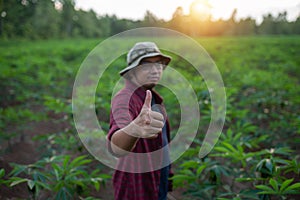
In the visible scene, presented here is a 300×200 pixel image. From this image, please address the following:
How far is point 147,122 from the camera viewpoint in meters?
0.86

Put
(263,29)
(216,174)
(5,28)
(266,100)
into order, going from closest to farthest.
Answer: (216,174), (266,100), (5,28), (263,29)

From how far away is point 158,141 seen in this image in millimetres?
1269

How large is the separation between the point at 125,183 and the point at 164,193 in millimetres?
280

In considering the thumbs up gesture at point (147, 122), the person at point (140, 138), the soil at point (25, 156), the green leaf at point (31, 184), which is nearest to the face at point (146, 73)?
the person at point (140, 138)

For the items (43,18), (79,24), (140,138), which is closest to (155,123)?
(140,138)

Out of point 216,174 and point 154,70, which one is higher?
point 154,70

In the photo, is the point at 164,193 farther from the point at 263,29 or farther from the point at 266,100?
the point at 263,29

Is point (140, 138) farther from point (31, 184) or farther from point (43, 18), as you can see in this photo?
point (43, 18)

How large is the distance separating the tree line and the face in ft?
44.0

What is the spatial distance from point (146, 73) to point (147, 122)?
0.43 m

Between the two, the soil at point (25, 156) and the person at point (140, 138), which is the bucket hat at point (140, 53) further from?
the soil at point (25, 156)

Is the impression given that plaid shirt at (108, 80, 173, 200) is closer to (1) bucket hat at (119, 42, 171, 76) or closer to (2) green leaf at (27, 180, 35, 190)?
(1) bucket hat at (119, 42, 171, 76)

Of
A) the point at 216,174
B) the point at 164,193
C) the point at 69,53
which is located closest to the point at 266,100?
the point at 216,174

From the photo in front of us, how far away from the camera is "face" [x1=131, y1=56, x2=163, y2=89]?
125 centimetres
